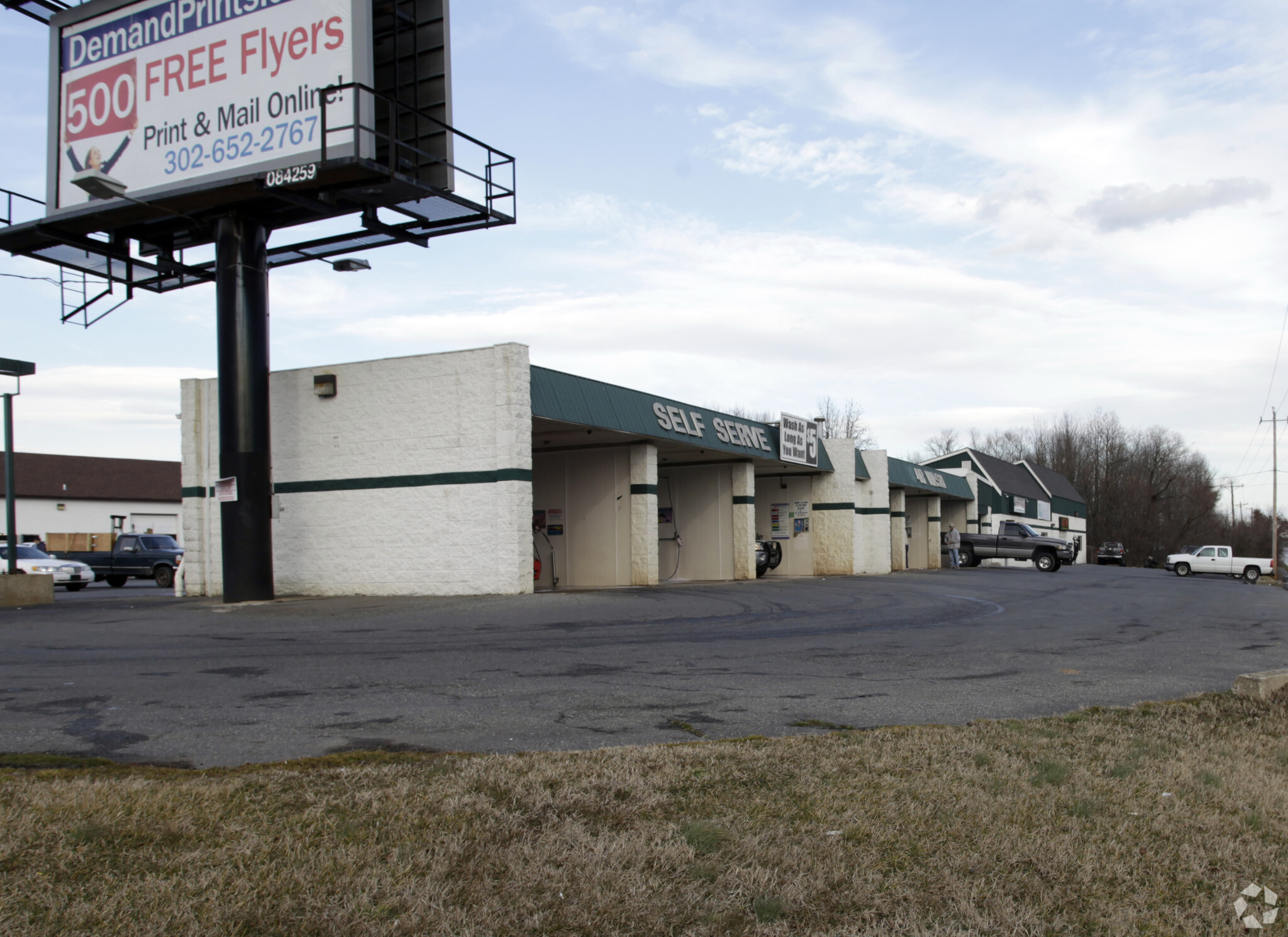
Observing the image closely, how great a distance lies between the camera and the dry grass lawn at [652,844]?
11.0 feet

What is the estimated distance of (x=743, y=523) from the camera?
28.5 metres

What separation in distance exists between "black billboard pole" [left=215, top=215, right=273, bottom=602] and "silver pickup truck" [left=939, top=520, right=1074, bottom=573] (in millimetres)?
31900

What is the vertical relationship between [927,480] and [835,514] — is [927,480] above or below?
above

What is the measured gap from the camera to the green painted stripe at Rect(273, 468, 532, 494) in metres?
18.7

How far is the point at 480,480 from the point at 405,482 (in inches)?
69.0

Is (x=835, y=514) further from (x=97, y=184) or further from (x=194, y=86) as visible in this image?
(x=97, y=184)

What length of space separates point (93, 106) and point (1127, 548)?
9410 cm

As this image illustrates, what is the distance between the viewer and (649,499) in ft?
78.3

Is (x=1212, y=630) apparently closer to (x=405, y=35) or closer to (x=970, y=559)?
(x=405, y=35)

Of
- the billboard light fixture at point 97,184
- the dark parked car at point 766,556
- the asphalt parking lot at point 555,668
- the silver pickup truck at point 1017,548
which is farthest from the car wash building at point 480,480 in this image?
the silver pickup truck at point 1017,548

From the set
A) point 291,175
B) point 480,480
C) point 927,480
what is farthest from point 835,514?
point 291,175

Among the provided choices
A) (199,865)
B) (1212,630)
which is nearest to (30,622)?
(199,865)

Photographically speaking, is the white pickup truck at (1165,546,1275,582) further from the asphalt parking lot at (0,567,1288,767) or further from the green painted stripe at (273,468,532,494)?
the green painted stripe at (273,468,532,494)

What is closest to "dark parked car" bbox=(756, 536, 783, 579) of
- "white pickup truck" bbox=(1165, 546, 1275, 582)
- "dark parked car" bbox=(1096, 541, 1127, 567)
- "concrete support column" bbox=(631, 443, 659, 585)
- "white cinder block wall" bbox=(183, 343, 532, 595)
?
"concrete support column" bbox=(631, 443, 659, 585)
